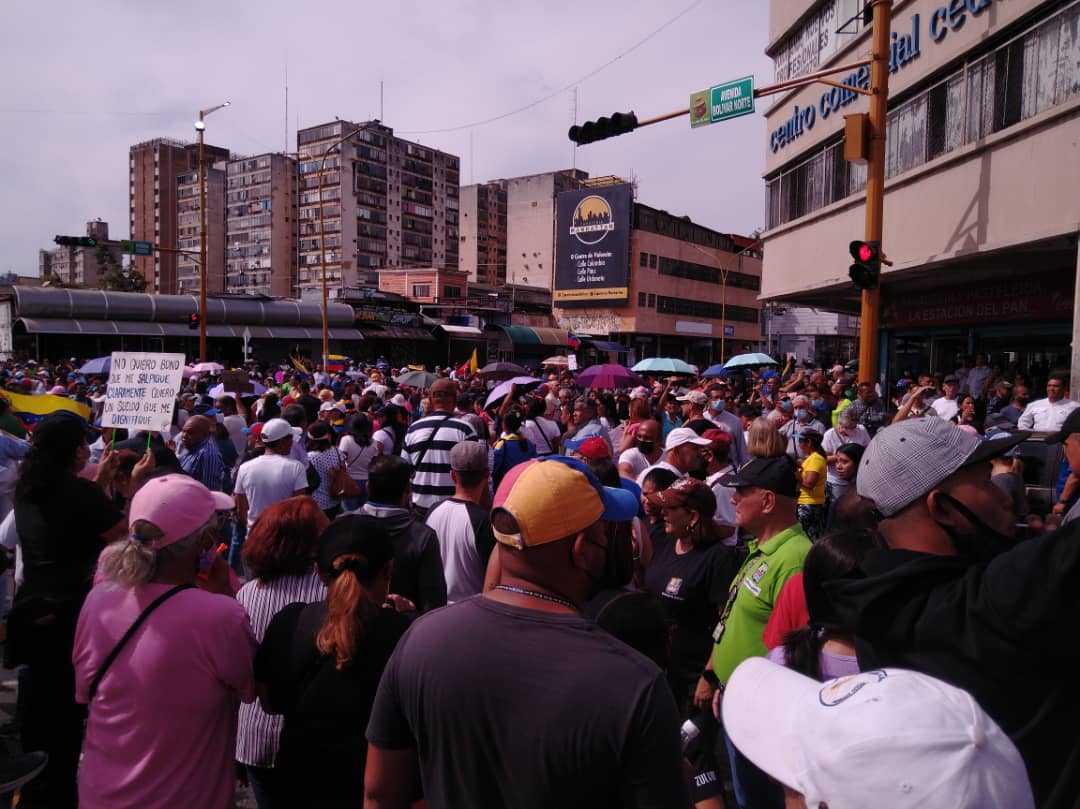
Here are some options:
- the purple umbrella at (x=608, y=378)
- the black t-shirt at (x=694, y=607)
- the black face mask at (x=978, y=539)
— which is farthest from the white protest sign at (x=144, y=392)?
the purple umbrella at (x=608, y=378)

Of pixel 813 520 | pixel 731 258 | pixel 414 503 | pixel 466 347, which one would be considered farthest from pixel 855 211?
pixel 731 258

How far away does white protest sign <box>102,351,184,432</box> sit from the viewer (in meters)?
5.79

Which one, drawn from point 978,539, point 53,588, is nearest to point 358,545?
point 978,539

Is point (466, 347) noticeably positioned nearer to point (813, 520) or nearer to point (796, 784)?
point (813, 520)

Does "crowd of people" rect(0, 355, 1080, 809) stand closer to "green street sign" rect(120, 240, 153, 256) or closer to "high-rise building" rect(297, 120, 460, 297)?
"green street sign" rect(120, 240, 153, 256)

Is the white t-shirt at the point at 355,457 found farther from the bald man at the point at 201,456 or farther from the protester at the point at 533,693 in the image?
the protester at the point at 533,693

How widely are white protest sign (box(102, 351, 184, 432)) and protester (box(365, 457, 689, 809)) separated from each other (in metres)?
4.80

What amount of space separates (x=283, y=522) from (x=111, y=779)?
102 centimetres

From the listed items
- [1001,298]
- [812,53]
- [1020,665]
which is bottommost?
[1020,665]

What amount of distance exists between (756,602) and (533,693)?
187 centimetres

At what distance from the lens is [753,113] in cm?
888

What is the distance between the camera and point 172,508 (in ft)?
8.66

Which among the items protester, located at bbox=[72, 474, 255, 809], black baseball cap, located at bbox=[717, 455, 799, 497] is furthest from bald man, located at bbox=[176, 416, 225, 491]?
black baseball cap, located at bbox=[717, 455, 799, 497]

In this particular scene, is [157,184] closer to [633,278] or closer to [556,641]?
[633,278]
